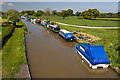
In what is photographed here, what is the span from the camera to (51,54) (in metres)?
19.2

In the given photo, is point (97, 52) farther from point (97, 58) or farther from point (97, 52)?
point (97, 58)

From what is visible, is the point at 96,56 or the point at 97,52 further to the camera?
the point at 97,52

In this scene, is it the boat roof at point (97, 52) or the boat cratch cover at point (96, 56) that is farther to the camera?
the boat roof at point (97, 52)

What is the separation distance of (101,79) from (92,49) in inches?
166

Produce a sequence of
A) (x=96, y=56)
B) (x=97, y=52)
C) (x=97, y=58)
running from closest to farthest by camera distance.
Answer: (x=97, y=58)
(x=96, y=56)
(x=97, y=52)

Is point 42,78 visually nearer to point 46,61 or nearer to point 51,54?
point 46,61

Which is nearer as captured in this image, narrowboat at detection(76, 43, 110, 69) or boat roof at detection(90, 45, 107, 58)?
narrowboat at detection(76, 43, 110, 69)

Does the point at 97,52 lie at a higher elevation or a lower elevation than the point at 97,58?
higher

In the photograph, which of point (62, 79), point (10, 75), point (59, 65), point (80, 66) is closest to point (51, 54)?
point (59, 65)

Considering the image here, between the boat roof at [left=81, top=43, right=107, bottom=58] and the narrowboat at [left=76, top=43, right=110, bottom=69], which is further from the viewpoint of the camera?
the boat roof at [left=81, top=43, right=107, bottom=58]

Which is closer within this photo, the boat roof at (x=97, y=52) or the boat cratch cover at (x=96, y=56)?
the boat cratch cover at (x=96, y=56)

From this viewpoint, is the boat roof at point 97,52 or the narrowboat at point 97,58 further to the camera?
the boat roof at point 97,52

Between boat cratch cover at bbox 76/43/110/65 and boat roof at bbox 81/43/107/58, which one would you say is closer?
boat cratch cover at bbox 76/43/110/65

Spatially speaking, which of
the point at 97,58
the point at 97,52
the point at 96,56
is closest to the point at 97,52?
the point at 97,52
